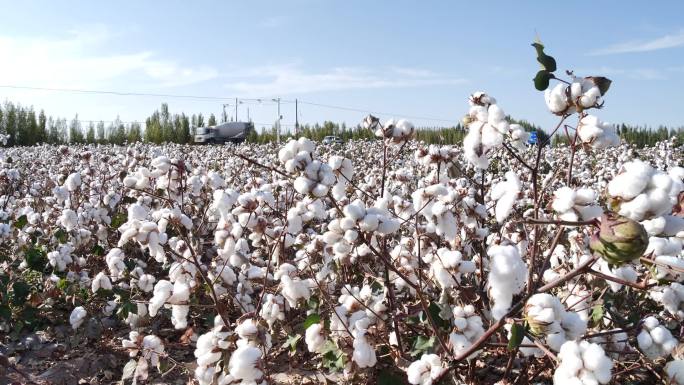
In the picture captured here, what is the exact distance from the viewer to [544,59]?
4.97ft

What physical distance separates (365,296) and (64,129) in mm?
25496

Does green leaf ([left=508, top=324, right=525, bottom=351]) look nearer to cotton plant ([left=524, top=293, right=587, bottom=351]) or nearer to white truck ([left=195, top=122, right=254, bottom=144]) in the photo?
cotton plant ([left=524, top=293, right=587, bottom=351])

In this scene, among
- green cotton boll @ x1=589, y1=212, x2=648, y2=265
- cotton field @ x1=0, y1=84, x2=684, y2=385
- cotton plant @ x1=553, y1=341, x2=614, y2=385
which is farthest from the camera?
cotton field @ x1=0, y1=84, x2=684, y2=385

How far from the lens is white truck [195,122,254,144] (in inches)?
954

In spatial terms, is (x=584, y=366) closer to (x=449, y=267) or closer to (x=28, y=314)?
(x=449, y=267)

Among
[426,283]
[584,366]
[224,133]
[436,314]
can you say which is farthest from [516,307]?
[224,133]

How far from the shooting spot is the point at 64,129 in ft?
80.7

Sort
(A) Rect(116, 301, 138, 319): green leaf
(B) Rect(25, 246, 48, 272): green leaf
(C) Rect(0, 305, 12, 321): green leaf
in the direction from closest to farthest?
(A) Rect(116, 301, 138, 319): green leaf → (C) Rect(0, 305, 12, 321): green leaf → (B) Rect(25, 246, 48, 272): green leaf

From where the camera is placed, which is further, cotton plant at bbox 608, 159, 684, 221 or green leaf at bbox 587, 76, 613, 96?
green leaf at bbox 587, 76, 613, 96

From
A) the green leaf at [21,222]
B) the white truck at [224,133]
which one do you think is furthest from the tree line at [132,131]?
the green leaf at [21,222]

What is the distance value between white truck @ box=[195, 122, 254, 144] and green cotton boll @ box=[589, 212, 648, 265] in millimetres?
22720

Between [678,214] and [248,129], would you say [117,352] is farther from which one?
[248,129]

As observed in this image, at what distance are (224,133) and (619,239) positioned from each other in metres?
25.4

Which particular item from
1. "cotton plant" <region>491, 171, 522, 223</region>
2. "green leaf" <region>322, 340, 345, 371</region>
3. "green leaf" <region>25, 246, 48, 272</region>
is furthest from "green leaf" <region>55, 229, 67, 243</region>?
"cotton plant" <region>491, 171, 522, 223</region>
